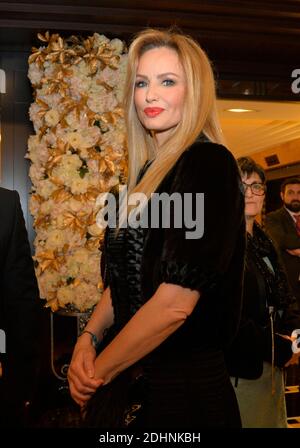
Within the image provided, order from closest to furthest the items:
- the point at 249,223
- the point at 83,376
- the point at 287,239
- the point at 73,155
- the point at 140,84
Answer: the point at 83,376 < the point at 140,84 < the point at 249,223 < the point at 73,155 < the point at 287,239

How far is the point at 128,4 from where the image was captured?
2.88 meters

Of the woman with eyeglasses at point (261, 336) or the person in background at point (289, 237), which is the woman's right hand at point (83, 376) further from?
the person in background at point (289, 237)

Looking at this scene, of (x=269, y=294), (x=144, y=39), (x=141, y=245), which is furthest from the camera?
(x=269, y=294)

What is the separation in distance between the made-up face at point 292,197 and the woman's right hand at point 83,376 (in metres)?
4.05

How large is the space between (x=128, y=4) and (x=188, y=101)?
1.93 meters

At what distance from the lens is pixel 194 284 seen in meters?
1.05

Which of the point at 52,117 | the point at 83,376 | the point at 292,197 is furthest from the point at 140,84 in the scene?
the point at 292,197

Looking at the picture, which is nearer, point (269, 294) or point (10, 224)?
point (10, 224)

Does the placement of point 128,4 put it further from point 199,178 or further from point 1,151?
point 199,178

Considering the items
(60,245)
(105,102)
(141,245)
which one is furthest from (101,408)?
(105,102)

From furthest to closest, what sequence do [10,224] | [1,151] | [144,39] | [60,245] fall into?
[1,151]
[60,245]
[10,224]
[144,39]

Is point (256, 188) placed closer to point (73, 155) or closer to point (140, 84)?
point (73, 155)

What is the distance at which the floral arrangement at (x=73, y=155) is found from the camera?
2.87 metres

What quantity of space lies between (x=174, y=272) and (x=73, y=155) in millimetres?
1960
